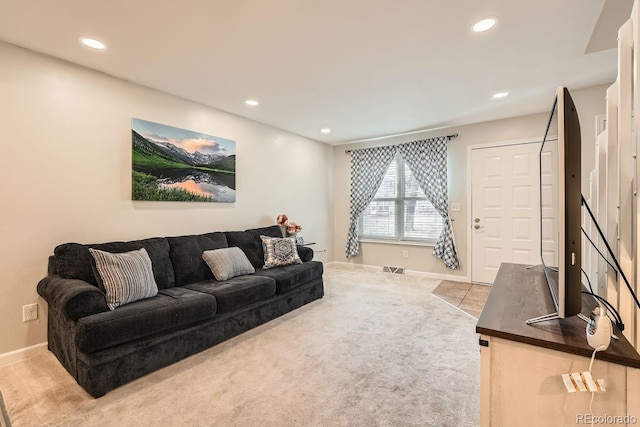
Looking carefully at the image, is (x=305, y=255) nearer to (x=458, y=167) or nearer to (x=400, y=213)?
(x=400, y=213)

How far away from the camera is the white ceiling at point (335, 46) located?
1.95m

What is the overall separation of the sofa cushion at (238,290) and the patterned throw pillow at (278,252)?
0.55 metres

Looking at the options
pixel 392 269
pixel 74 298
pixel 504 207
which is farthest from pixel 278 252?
pixel 504 207

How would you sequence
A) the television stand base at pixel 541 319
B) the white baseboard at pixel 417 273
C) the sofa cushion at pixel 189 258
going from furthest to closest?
1. the white baseboard at pixel 417 273
2. the sofa cushion at pixel 189 258
3. the television stand base at pixel 541 319

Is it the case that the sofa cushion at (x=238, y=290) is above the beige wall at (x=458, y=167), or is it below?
below

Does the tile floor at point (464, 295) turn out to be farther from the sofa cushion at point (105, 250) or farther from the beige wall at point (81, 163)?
the sofa cushion at point (105, 250)

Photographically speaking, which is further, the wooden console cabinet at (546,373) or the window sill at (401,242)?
the window sill at (401,242)

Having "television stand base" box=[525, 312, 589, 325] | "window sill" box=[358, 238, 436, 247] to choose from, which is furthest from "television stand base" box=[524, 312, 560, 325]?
"window sill" box=[358, 238, 436, 247]

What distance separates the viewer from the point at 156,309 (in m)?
2.19

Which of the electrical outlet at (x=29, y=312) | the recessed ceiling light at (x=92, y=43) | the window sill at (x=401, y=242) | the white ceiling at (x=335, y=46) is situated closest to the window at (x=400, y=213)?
the window sill at (x=401, y=242)

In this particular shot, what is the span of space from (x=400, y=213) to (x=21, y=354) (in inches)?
196

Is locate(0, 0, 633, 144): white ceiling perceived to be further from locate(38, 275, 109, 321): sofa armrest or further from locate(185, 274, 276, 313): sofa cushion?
locate(185, 274, 276, 313): sofa cushion

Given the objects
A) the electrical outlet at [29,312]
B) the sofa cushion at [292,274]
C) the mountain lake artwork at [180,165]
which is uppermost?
the mountain lake artwork at [180,165]

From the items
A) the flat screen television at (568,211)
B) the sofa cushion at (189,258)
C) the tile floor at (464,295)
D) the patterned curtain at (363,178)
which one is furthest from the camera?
Result: the patterned curtain at (363,178)
